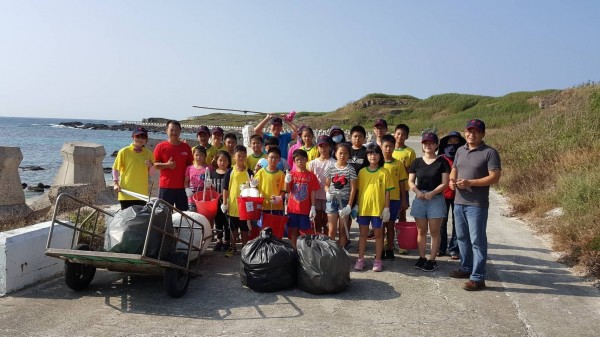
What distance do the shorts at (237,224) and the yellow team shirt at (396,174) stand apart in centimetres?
191

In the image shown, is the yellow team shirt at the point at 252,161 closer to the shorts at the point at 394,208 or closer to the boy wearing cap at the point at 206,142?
the boy wearing cap at the point at 206,142

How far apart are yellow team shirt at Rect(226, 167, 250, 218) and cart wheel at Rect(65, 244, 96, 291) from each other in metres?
1.85

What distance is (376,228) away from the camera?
5.75 meters

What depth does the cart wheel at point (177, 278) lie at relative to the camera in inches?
184

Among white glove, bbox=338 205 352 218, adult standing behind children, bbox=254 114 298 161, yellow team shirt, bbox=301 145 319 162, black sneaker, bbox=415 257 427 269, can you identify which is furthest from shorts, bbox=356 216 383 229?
adult standing behind children, bbox=254 114 298 161

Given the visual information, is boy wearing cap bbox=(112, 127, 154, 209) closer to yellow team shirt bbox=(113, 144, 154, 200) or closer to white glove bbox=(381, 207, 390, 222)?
yellow team shirt bbox=(113, 144, 154, 200)

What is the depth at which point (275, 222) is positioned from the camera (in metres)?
5.91

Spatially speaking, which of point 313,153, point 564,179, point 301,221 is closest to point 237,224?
point 301,221

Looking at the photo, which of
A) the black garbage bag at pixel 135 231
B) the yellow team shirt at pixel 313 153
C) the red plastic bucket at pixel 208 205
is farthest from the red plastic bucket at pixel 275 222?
the black garbage bag at pixel 135 231

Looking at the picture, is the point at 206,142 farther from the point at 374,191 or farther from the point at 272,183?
the point at 374,191

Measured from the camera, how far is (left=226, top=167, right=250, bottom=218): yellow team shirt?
632 centimetres

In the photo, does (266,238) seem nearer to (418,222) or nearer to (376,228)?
(376,228)

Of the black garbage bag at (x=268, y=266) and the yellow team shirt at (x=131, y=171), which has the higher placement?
the yellow team shirt at (x=131, y=171)

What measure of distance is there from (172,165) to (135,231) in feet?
6.41
